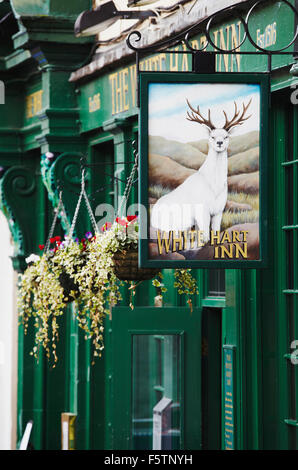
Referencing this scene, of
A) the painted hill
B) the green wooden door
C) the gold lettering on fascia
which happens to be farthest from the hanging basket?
the gold lettering on fascia

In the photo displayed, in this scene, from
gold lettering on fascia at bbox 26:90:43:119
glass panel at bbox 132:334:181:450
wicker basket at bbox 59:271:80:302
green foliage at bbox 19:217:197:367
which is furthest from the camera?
gold lettering on fascia at bbox 26:90:43:119

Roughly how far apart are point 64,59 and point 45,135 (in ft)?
2.44

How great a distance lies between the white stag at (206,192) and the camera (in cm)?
623

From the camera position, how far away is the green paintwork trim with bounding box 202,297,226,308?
853cm

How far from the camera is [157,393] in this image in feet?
31.8

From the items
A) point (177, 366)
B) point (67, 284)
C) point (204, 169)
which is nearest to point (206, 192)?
point (204, 169)

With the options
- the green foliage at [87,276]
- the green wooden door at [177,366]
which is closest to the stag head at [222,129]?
the green foliage at [87,276]

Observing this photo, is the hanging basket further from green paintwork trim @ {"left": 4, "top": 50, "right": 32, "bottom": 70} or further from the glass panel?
green paintwork trim @ {"left": 4, "top": 50, "right": 32, "bottom": 70}

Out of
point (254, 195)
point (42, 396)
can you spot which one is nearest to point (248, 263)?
point (254, 195)

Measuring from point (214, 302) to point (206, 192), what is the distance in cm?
255

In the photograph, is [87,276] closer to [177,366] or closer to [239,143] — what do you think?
[177,366]

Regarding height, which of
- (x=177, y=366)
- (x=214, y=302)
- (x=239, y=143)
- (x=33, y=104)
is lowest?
(x=177, y=366)

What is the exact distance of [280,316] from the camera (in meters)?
7.74

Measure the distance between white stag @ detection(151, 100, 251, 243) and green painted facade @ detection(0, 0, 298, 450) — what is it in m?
0.57
